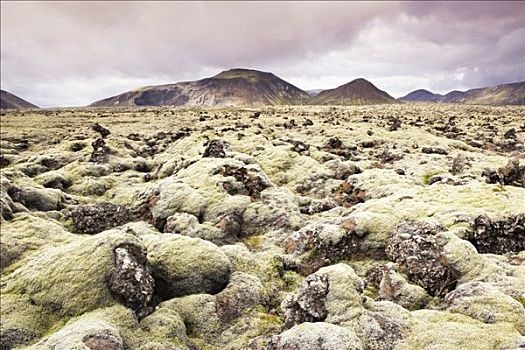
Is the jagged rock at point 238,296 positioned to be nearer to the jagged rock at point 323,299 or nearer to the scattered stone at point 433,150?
the jagged rock at point 323,299


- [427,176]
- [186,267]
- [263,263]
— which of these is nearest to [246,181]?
[263,263]

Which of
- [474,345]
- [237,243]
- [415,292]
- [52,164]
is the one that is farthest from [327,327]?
[52,164]

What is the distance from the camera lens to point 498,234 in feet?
58.2

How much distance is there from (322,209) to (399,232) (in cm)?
766

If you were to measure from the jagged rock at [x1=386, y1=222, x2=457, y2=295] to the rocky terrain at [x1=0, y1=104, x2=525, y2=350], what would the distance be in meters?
0.06

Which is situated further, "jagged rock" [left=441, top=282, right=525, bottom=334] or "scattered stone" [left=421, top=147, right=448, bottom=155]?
"scattered stone" [left=421, top=147, right=448, bottom=155]

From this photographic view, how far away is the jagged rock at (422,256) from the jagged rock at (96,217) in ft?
53.1

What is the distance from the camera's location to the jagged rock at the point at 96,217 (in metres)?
22.9

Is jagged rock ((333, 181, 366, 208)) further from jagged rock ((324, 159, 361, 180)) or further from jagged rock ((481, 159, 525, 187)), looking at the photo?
jagged rock ((481, 159, 525, 187))

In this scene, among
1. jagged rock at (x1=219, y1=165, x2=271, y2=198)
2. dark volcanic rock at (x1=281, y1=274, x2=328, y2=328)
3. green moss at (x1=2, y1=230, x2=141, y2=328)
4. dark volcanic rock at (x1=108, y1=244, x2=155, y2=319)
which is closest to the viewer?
dark volcanic rock at (x1=281, y1=274, x2=328, y2=328)

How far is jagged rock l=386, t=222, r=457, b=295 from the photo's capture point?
14.7 meters

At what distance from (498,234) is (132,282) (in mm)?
16391

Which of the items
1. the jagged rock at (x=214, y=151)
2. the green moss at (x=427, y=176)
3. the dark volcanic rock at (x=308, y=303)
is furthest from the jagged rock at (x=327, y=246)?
the jagged rock at (x=214, y=151)

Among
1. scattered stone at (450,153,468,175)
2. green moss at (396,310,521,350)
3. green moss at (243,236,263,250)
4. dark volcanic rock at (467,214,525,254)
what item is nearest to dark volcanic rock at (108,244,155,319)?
green moss at (243,236,263,250)
